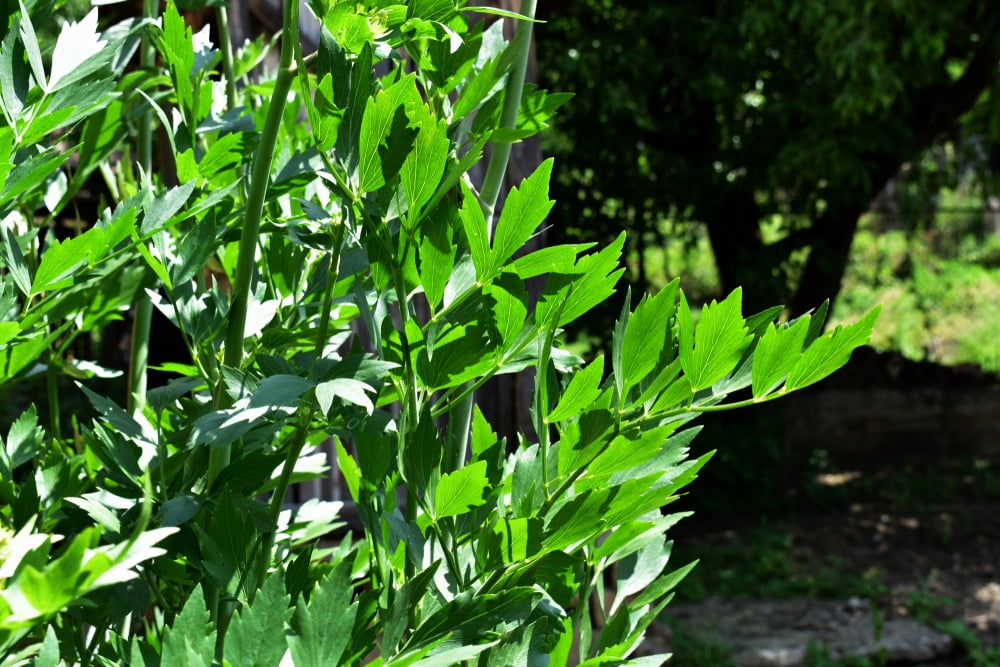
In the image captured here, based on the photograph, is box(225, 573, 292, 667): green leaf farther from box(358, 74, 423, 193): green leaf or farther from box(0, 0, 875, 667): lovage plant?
box(358, 74, 423, 193): green leaf

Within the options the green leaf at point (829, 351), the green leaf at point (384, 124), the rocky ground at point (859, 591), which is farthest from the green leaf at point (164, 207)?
the rocky ground at point (859, 591)

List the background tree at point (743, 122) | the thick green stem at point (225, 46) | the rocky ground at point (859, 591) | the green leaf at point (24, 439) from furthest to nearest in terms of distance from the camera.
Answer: the background tree at point (743, 122), the rocky ground at point (859, 591), the thick green stem at point (225, 46), the green leaf at point (24, 439)

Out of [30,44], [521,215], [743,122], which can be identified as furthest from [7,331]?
[743,122]

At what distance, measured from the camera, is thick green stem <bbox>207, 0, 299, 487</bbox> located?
548 millimetres

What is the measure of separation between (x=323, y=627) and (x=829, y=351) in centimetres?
28

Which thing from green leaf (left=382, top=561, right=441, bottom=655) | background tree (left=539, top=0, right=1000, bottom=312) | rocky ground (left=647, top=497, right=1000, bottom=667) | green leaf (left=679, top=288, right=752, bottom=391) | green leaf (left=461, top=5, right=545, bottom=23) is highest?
green leaf (left=461, top=5, right=545, bottom=23)

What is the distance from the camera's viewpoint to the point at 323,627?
1.60ft

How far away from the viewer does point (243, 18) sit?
7.75ft

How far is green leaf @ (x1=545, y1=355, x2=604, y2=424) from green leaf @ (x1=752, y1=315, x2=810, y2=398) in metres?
0.08

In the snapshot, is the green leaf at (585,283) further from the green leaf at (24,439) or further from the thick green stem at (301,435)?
the green leaf at (24,439)

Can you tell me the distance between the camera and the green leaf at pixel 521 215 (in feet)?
1.80

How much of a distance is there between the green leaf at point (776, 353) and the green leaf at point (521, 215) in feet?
0.43

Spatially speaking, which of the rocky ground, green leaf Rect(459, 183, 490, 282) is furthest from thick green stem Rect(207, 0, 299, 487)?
the rocky ground

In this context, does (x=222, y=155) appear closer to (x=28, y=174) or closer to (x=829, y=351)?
(x=28, y=174)
